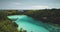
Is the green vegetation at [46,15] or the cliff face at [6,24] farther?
the green vegetation at [46,15]

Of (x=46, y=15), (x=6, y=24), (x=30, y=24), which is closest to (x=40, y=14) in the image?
(x=46, y=15)

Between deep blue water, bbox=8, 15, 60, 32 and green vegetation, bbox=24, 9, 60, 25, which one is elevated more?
green vegetation, bbox=24, 9, 60, 25

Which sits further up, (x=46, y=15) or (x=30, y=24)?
(x=46, y=15)

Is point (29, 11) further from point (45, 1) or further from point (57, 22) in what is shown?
point (57, 22)

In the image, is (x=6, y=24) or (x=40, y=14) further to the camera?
(x=40, y=14)

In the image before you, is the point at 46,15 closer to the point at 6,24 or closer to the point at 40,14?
the point at 40,14

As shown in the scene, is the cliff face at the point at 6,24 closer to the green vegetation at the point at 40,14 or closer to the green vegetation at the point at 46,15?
the green vegetation at the point at 40,14

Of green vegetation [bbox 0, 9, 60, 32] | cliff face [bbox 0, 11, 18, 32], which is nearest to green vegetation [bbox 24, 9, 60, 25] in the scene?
green vegetation [bbox 0, 9, 60, 32]

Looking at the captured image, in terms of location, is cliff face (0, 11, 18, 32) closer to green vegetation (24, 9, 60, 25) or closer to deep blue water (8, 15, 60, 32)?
deep blue water (8, 15, 60, 32)

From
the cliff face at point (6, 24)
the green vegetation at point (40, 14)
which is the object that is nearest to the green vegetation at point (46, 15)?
the green vegetation at point (40, 14)

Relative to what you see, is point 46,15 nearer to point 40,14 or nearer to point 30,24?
point 40,14
